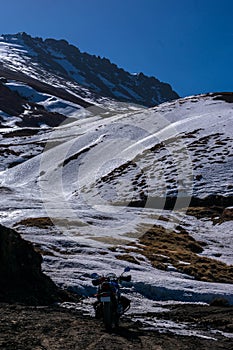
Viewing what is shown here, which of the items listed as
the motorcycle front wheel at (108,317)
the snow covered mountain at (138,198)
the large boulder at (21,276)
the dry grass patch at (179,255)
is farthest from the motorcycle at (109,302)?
the dry grass patch at (179,255)

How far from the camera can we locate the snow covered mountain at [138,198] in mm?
27234

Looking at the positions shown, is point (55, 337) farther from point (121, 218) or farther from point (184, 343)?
point (121, 218)

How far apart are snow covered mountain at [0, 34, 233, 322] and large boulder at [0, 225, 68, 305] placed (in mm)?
2593

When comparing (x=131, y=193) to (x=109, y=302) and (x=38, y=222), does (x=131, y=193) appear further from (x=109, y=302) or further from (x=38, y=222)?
(x=109, y=302)

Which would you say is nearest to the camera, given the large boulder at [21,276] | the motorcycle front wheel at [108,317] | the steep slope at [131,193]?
the motorcycle front wheel at [108,317]

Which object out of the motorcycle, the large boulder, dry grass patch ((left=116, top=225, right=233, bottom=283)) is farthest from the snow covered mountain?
the motorcycle

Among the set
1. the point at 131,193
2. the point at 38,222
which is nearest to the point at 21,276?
the point at 38,222

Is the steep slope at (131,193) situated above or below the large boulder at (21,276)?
above

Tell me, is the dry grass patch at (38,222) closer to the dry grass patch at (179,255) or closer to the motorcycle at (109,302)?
the dry grass patch at (179,255)

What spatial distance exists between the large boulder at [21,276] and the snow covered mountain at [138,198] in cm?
259

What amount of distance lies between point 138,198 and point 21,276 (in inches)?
1740

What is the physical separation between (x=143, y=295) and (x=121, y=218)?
27.7 m

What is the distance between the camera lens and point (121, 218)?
1954 inches

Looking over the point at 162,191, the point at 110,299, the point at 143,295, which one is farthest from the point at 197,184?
the point at 110,299
